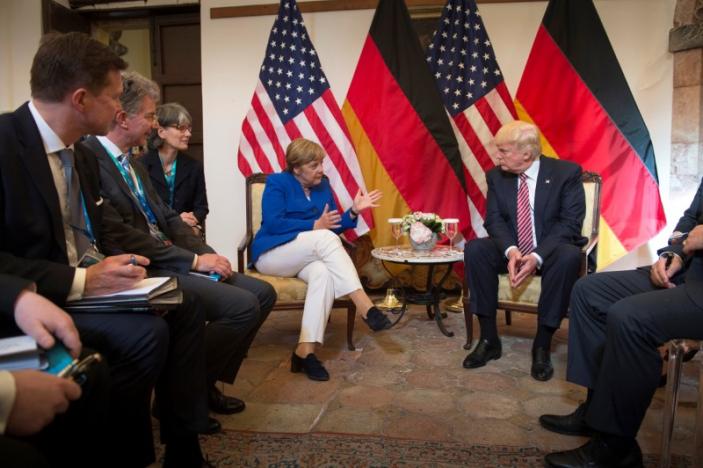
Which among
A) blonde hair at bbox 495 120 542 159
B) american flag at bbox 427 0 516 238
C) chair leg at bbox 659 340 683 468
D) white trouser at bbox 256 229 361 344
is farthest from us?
american flag at bbox 427 0 516 238

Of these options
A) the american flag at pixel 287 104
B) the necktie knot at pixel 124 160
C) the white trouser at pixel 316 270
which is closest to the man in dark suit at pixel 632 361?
the white trouser at pixel 316 270

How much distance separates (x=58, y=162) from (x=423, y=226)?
2.08m

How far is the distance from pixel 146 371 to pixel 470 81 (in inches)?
123

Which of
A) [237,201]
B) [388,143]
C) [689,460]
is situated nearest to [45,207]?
[689,460]

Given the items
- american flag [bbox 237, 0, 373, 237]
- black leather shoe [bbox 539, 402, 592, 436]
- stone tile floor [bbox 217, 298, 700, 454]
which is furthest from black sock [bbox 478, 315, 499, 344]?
american flag [bbox 237, 0, 373, 237]

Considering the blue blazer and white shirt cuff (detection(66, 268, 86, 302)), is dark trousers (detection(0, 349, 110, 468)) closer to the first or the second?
white shirt cuff (detection(66, 268, 86, 302))

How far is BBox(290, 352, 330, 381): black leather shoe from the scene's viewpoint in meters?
2.52

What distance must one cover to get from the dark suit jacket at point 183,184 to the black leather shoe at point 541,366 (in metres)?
2.15

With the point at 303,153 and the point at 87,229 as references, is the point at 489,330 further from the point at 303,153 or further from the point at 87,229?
the point at 87,229

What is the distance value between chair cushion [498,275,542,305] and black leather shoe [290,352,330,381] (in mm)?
997

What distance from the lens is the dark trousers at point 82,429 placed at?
3.89ft

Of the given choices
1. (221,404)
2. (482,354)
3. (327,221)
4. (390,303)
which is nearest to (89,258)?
(221,404)

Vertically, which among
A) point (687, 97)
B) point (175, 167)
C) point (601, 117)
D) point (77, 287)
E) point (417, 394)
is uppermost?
point (687, 97)

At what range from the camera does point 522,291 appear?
8.99 feet
